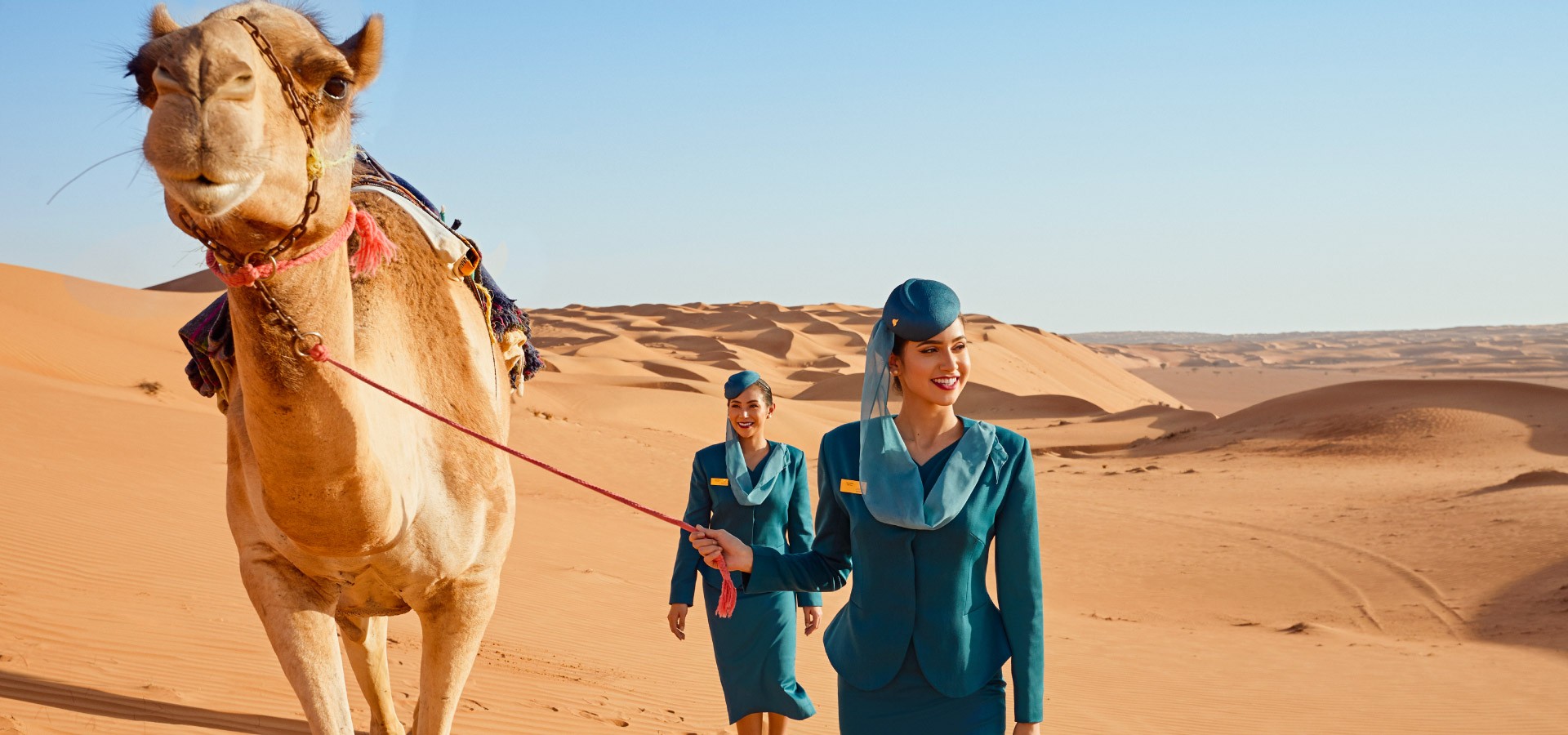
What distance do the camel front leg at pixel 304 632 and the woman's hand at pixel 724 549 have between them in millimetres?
1211

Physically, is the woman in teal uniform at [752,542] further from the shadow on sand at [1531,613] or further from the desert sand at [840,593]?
the shadow on sand at [1531,613]

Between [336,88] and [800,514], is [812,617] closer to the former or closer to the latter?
[800,514]

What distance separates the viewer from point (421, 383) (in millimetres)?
3826

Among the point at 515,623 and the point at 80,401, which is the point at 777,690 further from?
the point at 80,401

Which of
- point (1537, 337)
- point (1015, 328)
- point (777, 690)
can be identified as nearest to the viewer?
point (777, 690)

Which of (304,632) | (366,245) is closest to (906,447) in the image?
(366,245)

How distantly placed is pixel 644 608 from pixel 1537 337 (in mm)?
158629

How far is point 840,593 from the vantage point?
11.8 meters

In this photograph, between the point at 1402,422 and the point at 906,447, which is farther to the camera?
the point at 1402,422

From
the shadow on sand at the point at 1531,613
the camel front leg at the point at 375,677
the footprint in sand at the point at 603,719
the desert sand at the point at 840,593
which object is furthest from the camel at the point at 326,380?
the shadow on sand at the point at 1531,613

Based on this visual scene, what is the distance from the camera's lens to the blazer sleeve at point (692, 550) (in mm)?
5098

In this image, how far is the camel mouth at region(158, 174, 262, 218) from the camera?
2.05 meters

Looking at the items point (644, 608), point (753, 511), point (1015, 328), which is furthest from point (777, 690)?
point (1015, 328)

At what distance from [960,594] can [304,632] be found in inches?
73.5
